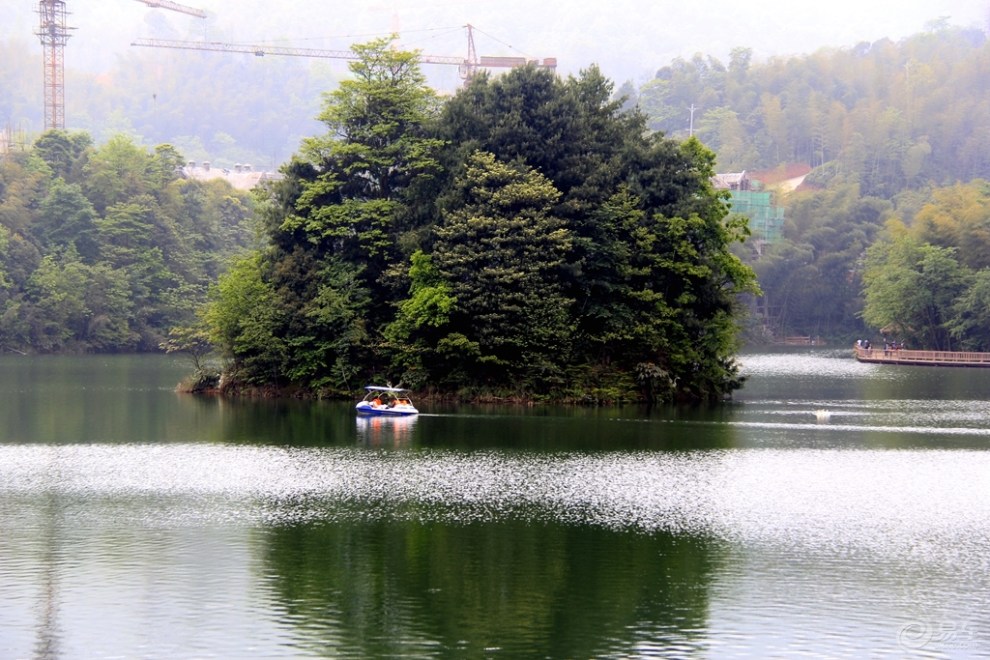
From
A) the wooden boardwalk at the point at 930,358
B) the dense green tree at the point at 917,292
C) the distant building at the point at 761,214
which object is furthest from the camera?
the distant building at the point at 761,214

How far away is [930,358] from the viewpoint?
319 feet

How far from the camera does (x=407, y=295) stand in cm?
5962

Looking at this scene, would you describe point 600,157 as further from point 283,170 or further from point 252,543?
point 252,543

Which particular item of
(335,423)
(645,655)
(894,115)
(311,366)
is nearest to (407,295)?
(311,366)

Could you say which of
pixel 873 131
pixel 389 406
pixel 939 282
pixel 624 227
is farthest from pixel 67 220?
pixel 873 131

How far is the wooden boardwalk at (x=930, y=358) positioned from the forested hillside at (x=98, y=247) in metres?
51.1

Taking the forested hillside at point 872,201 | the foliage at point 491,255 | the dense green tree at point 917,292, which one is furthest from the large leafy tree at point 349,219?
the forested hillside at point 872,201

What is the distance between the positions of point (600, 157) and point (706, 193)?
539 centimetres

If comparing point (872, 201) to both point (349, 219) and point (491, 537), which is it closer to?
point (349, 219)

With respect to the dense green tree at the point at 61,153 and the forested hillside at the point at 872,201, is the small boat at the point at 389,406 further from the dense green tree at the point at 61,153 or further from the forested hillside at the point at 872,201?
the dense green tree at the point at 61,153

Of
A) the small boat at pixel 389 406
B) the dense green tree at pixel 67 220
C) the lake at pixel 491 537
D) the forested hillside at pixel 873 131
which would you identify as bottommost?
the lake at pixel 491 537

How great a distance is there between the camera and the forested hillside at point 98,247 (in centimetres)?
10081

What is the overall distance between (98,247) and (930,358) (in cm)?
7038

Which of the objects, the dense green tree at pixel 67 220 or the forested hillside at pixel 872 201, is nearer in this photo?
the forested hillside at pixel 872 201
